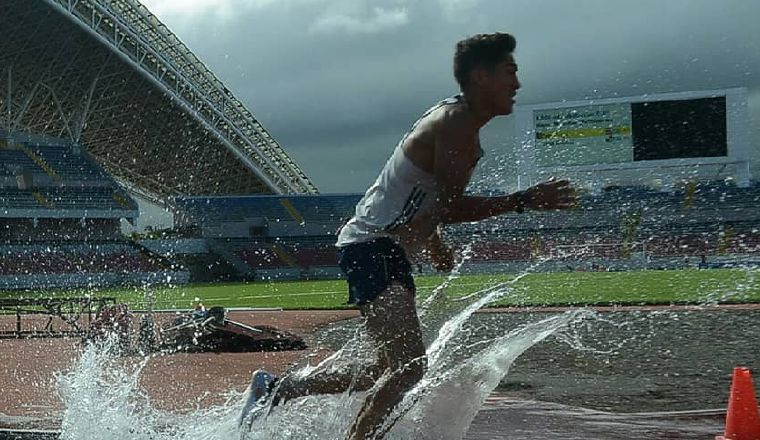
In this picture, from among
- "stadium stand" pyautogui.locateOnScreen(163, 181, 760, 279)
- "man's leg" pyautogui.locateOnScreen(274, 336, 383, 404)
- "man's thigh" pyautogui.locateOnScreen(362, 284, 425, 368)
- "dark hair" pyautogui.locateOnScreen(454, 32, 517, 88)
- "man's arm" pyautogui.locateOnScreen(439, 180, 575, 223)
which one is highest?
"dark hair" pyautogui.locateOnScreen(454, 32, 517, 88)

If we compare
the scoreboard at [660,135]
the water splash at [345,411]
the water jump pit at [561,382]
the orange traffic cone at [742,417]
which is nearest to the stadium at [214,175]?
the scoreboard at [660,135]

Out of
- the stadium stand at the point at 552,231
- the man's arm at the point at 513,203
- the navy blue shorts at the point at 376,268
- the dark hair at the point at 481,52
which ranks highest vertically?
the dark hair at the point at 481,52

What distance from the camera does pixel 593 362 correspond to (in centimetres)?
896

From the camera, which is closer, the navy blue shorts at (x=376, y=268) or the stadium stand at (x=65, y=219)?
the navy blue shorts at (x=376, y=268)

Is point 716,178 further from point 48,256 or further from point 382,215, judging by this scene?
point 382,215

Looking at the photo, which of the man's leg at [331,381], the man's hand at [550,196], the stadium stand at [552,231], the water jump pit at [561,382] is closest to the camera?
the man's hand at [550,196]

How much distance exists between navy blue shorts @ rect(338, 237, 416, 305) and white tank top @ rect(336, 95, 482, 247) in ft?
0.14

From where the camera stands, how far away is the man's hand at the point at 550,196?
134 inches

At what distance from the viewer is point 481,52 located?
11.3 feet

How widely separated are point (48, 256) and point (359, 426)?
163 feet

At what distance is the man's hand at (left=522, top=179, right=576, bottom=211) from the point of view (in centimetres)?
340

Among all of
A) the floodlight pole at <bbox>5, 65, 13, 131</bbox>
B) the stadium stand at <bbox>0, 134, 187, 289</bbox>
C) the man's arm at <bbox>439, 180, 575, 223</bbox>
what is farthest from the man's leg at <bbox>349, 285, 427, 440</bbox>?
the floodlight pole at <bbox>5, 65, 13, 131</bbox>

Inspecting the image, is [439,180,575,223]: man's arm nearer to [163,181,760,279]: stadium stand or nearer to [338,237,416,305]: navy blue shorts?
[338,237,416,305]: navy blue shorts

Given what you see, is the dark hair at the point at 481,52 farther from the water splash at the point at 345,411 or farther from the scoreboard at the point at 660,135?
the scoreboard at the point at 660,135
